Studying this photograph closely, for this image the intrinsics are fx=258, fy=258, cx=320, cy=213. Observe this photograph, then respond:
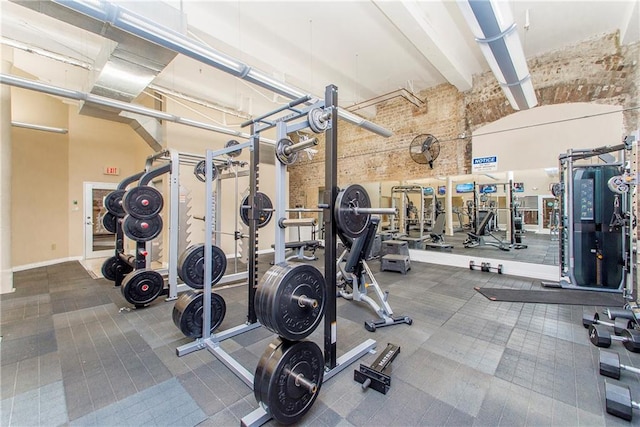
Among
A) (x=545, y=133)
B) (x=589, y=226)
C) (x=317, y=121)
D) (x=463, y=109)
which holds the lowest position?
(x=589, y=226)

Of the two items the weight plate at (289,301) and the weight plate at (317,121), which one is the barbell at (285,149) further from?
the weight plate at (289,301)

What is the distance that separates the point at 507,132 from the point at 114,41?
622cm

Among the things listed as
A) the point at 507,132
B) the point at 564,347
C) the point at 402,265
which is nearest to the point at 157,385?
the point at 564,347

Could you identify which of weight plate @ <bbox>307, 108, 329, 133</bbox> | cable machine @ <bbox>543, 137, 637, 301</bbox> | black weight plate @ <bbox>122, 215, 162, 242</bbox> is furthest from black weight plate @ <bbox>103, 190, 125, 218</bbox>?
cable machine @ <bbox>543, 137, 637, 301</bbox>

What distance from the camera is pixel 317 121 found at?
1.83 meters

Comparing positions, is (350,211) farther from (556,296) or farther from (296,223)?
(556,296)

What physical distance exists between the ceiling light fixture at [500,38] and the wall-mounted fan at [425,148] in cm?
196

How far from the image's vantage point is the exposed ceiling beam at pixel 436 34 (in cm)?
320

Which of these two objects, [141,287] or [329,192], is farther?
[141,287]

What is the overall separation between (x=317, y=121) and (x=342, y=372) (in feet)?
6.34

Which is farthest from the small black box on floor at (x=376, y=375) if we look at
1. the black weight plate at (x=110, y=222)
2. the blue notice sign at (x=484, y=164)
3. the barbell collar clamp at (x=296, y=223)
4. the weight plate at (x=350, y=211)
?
the black weight plate at (x=110, y=222)

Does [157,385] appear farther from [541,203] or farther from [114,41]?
[541,203]

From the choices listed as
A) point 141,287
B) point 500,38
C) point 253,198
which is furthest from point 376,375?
point 500,38

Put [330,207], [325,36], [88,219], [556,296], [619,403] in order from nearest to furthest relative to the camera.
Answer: [619,403], [330,207], [556,296], [325,36], [88,219]
